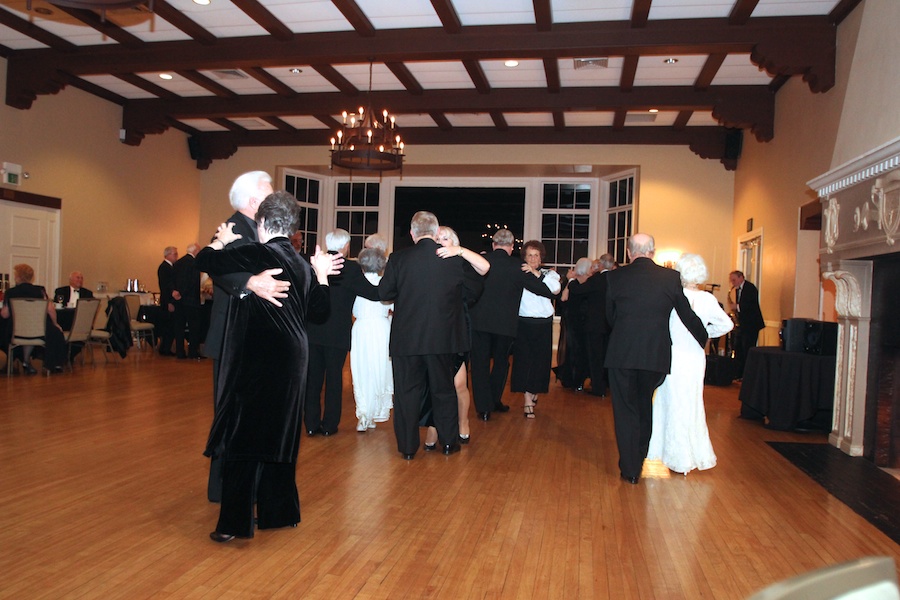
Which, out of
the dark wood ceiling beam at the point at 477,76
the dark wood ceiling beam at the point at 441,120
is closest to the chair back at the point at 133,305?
the dark wood ceiling beam at the point at 441,120

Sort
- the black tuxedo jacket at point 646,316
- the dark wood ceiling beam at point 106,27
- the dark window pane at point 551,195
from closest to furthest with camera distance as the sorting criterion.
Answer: the black tuxedo jacket at point 646,316, the dark wood ceiling beam at point 106,27, the dark window pane at point 551,195

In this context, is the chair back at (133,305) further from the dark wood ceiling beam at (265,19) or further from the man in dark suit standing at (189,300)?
the dark wood ceiling beam at (265,19)

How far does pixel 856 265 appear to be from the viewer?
18.6ft

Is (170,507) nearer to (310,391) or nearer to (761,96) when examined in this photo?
(310,391)

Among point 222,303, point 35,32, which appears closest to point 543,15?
point 222,303

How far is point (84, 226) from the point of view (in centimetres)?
1201

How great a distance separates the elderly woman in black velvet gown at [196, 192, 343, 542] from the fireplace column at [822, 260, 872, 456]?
4436 mm

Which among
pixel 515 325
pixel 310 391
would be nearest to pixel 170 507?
pixel 310 391

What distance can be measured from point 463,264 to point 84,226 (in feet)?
Answer: 30.5

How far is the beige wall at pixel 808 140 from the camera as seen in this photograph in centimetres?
574

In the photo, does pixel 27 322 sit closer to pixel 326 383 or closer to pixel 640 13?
pixel 326 383

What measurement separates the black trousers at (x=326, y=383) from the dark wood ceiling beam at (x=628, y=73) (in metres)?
6.26

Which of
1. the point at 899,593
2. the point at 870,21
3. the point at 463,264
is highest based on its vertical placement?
the point at 870,21

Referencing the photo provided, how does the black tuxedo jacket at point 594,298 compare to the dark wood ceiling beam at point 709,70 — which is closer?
the black tuxedo jacket at point 594,298
